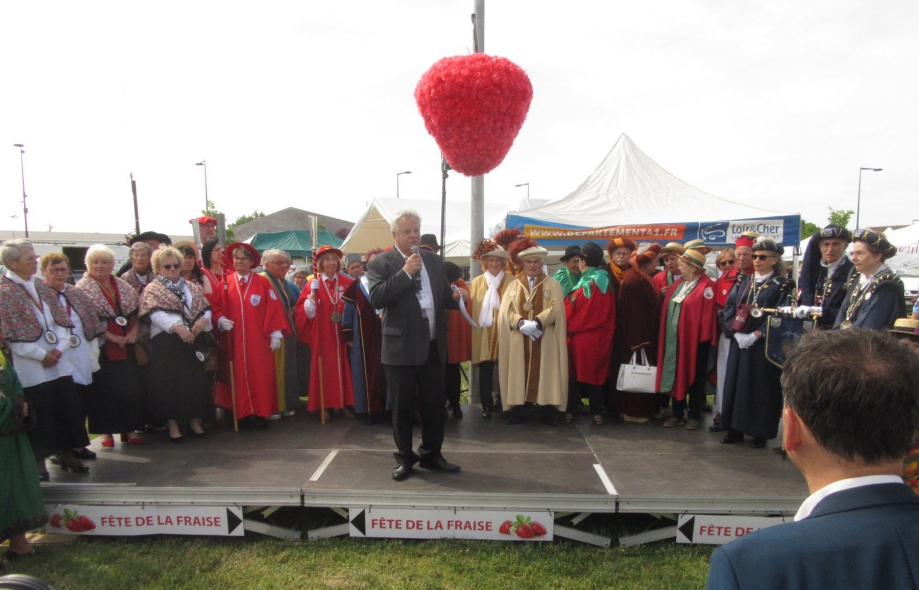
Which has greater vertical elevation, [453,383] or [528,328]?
[528,328]

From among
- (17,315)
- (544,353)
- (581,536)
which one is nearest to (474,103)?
(544,353)

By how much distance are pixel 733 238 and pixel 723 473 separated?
193 inches

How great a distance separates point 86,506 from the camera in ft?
11.8

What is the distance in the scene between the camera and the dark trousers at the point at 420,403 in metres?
4.01

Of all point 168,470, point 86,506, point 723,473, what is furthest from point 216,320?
point 723,473

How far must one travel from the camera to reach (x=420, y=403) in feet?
13.6

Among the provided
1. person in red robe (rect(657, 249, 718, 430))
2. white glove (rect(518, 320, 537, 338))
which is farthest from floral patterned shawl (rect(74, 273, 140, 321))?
person in red robe (rect(657, 249, 718, 430))

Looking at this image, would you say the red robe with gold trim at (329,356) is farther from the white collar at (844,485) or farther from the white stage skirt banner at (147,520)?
the white collar at (844,485)

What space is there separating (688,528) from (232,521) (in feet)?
9.05

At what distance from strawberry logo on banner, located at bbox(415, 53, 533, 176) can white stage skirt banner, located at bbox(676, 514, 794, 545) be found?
328 cm

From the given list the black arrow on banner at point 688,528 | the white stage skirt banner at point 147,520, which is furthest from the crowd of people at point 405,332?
the black arrow on banner at point 688,528

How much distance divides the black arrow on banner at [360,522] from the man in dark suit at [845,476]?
2869 millimetres

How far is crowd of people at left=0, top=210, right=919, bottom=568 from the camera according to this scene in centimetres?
397

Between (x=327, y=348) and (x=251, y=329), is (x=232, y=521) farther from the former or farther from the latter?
(x=327, y=348)
